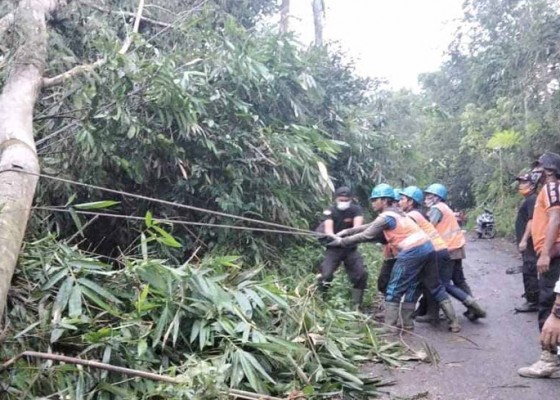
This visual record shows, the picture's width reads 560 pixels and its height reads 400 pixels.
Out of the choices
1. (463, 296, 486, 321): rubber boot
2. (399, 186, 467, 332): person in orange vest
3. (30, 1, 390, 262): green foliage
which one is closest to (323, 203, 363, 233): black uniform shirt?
(399, 186, 467, 332): person in orange vest

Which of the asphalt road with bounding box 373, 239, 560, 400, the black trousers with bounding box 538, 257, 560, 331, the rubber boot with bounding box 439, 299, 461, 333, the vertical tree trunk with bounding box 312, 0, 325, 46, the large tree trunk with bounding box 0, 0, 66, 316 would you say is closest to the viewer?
the large tree trunk with bounding box 0, 0, 66, 316

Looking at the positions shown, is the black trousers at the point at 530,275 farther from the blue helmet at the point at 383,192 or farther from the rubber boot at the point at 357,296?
the rubber boot at the point at 357,296

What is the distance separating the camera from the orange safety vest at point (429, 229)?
19.9ft

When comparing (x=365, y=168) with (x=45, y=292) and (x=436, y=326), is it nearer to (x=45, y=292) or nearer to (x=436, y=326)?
(x=436, y=326)

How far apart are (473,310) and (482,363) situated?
4.61 feet

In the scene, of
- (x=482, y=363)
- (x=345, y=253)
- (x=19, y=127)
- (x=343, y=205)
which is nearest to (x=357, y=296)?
(x=345, y=253)

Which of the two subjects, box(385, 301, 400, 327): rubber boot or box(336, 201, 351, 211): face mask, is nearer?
box(385, 301, 400, 327): rubber boot

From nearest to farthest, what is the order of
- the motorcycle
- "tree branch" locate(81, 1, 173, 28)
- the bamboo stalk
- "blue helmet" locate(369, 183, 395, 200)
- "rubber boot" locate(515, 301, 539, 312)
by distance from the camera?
the bamboo stalk < "blue helmet" locate(369, 183, 395, 200) < "rubber boot" locate(515, 301, 539, 312) < "tree branch" locate(81, 1, 173, 28) < the motorcycle

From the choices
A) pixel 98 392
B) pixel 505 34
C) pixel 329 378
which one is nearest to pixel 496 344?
pixel 329 378

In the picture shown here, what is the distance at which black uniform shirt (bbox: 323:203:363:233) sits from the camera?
265 inches

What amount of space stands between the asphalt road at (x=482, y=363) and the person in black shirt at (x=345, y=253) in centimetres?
80

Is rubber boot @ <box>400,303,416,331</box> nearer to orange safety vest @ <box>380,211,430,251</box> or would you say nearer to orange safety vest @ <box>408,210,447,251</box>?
orange safety vest @ <box>380,211,430,251</box>

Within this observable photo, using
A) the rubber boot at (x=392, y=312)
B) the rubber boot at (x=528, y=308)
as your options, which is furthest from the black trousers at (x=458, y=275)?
the rubber boot at (x=392, y=312)

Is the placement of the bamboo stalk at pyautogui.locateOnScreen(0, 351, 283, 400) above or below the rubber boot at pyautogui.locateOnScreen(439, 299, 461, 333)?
above
